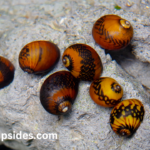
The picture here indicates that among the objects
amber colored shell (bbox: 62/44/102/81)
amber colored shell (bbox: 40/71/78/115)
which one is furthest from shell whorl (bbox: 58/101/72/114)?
amber colored shell (bbox: 62/44/102/81)

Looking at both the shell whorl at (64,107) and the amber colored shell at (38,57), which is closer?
the shell whorl at (64,107)

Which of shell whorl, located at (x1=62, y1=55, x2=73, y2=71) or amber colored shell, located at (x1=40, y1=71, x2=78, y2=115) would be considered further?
shell whorl, located at (x1=62, y1=55, x2=73, y2=71)

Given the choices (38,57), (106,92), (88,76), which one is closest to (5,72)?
(38,57)

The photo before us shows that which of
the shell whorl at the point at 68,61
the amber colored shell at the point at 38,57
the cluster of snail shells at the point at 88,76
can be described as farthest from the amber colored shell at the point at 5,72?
the shell whorl at the point at 68,61

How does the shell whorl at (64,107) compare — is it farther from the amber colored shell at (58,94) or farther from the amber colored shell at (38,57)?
the amber colored shell at (38,57)

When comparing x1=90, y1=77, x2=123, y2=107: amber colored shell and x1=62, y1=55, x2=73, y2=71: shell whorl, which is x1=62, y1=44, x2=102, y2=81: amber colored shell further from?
x1=90, y1=77, x2=123, y2=107: amber colored shell

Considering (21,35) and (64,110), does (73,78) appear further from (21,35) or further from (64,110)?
(21,35)

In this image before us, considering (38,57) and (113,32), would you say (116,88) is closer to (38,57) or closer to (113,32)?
(113,32)
